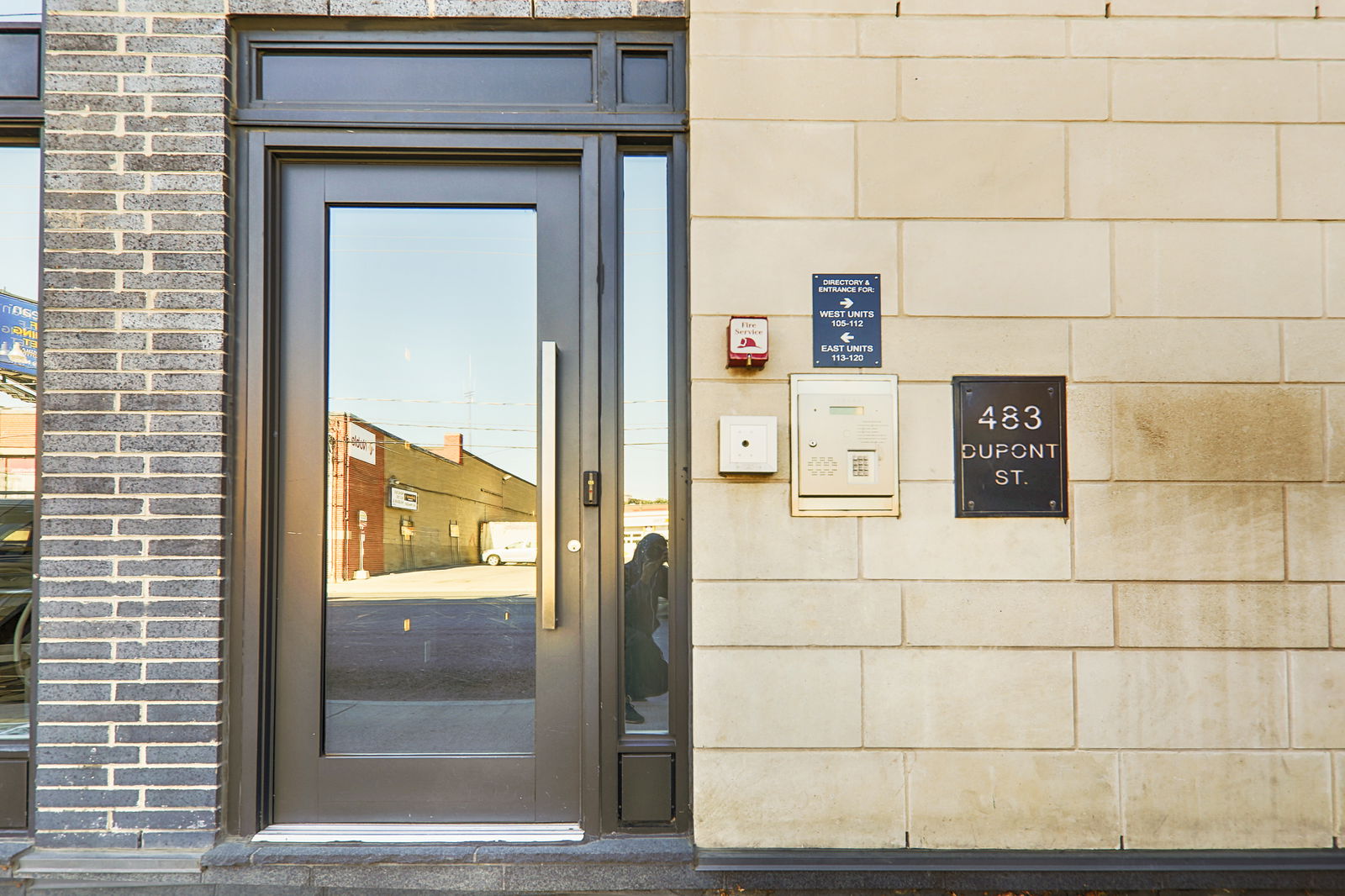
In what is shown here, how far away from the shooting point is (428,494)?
2838 mm

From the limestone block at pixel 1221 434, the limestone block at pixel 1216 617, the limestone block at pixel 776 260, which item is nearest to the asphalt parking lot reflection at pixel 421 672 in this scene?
the limestone block at pixel 776 260

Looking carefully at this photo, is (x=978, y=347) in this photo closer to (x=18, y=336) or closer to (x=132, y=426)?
(x=132, y=426)

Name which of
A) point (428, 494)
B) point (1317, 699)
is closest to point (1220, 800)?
point (1317, 699)

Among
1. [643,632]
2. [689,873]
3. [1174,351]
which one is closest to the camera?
[689,873]

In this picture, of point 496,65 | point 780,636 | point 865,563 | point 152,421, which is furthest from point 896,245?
point 152,421

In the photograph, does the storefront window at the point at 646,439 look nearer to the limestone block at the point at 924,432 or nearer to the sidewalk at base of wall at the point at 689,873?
the sidewalk at base of wall at the point at 689,873

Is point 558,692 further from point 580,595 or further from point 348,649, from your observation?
point 348,649

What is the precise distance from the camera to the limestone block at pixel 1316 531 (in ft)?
8.68

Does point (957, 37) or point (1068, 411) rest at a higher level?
point (957, 37)

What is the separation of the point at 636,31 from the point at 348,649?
2.43m

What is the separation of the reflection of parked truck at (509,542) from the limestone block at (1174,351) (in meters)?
1.97

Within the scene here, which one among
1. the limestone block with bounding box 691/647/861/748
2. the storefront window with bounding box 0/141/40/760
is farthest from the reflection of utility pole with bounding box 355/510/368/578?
the limestone block with bounding box 691/647/861/748

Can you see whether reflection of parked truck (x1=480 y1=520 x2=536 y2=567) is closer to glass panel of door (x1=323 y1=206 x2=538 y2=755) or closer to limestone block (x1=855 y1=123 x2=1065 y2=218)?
glass panel of door (x1=323 y1=206 x2=538 y2=755)

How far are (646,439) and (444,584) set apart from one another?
893 mm
